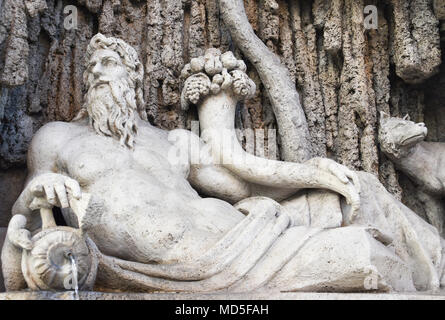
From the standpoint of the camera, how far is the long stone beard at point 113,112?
10.5 feet

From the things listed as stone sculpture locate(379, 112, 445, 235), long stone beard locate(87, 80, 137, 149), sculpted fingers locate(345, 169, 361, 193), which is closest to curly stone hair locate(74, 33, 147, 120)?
long stone beard locate(87, 80, 137, 149)

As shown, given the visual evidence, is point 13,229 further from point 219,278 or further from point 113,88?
point 113,88

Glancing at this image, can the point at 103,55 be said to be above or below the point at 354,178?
above

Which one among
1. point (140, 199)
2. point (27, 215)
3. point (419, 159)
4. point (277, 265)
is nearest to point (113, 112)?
point (140, 199)

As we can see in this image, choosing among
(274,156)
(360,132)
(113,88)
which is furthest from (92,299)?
(360,132)

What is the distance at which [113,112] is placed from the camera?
3.20m

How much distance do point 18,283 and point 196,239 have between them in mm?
758

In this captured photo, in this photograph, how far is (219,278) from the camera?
267 centimetres

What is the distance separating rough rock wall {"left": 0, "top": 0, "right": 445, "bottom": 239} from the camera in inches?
150

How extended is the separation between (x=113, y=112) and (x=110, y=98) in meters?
0.07

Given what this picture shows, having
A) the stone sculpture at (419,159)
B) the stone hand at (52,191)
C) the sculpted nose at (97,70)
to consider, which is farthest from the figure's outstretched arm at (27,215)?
the stone sculpture at (419,159)

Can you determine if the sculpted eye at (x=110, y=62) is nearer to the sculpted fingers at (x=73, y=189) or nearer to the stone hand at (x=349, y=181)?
the sculpted fingers at (x=73, y=189)

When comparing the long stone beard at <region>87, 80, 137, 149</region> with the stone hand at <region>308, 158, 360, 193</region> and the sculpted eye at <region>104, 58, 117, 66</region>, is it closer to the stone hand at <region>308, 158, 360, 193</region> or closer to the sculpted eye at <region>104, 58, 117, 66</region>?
the sculpted eye at <region>104, 58, 117, 66</region>

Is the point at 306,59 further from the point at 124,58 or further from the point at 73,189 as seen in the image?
the point at 73,189
